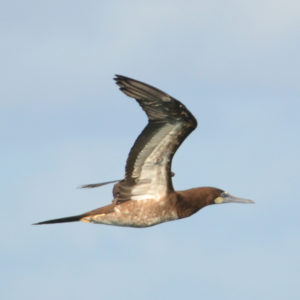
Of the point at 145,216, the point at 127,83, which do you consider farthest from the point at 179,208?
the point at 127,83

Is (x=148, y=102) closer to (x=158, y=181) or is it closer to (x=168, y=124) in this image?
(x=168, y=124)

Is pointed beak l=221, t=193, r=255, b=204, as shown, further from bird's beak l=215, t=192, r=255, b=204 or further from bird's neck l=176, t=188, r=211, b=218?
bird's neck l=176, t=188, r=211, b=218

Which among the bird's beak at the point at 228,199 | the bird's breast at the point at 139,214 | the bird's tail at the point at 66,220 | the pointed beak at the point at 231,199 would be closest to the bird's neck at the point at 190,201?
the bird's breast at the point at 139,214

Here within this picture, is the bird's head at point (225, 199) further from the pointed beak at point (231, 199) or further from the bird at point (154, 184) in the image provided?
the bird at point (154, 184)

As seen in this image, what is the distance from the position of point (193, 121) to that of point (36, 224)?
433 cm

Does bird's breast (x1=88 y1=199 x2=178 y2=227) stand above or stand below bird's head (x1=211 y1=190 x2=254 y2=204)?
below

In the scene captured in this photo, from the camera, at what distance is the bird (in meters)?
21.9

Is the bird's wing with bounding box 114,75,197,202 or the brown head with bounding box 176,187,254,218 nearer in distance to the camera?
the bird's wing with bounding box 114,75,197,202

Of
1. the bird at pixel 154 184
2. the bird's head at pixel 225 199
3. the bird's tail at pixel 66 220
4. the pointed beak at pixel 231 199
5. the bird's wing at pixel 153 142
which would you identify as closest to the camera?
the bird's wing at pixel 153 142

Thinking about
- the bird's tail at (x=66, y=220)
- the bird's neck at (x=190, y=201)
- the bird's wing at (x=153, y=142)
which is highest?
the bird's wing at (x=153, y=142)

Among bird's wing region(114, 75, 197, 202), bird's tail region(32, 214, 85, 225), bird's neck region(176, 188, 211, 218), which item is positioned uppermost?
bird's wing region(114, 75, 197, 202)

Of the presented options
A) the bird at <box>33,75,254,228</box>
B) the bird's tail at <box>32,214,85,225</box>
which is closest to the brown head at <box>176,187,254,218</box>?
the bird at <box>33,75,254,228</box>

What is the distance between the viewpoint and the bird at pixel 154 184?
21.9 metres

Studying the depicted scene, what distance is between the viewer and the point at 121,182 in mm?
24016
